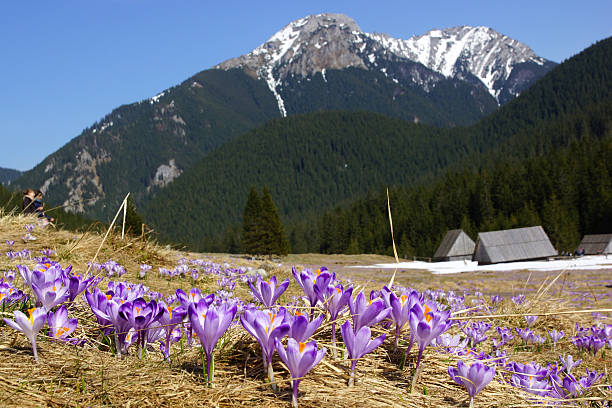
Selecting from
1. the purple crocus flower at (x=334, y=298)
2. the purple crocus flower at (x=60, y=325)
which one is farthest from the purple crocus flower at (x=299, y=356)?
the purple crocus flower at (x=60, y=325)

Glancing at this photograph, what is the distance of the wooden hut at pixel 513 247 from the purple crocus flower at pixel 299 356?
48565 millimetres

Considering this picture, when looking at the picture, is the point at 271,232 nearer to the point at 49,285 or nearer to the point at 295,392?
the point at 49,285

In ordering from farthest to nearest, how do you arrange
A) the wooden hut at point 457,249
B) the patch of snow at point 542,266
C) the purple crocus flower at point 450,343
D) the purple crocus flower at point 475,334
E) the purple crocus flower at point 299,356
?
1. the wooden hut at point 457,249
2. the patch of snow at point 542,266
3. the purple crocus flower at point 475,334
4. the purple crocus flower at point 450,343
5. the purple crocus flower at point 299,356

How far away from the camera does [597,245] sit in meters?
52.5

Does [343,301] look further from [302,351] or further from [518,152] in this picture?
[518,152]

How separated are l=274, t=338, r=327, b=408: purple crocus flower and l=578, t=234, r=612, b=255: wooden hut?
5719 centimetres

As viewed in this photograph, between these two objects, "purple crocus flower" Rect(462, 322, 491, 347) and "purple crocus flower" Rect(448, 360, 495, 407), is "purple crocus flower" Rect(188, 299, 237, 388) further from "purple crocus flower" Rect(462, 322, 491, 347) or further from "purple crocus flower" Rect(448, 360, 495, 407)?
"purple crocus flower" Rect(462, 322, 491, 347)

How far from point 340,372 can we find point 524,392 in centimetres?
95

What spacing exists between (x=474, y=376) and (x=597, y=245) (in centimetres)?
6082

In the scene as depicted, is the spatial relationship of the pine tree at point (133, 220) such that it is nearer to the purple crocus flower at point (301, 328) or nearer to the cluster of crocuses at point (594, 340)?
the purple crocus flower at point (301, 328)

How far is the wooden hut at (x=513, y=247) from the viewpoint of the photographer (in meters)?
46.7

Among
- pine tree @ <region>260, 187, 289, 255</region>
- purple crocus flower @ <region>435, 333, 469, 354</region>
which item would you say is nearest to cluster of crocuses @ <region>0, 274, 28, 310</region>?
purple crocus flower @ <region>435, 333, 469, 354</region>

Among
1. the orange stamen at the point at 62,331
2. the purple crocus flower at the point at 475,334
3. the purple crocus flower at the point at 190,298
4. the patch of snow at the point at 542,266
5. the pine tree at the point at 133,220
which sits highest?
the pine tree at the point at 133,220

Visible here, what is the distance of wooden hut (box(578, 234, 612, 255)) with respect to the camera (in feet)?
163
